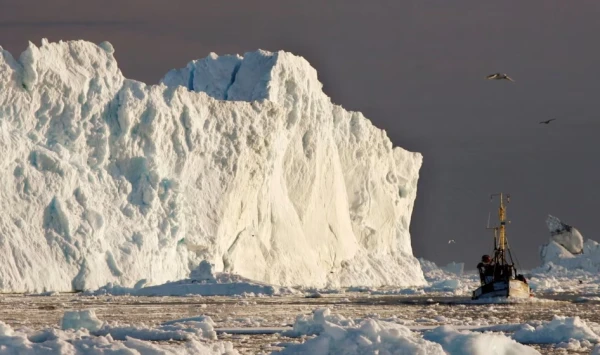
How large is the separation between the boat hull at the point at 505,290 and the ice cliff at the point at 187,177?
11.7 metres

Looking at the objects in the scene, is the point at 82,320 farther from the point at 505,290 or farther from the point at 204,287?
the point at 204,287

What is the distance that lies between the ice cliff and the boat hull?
11.7 meters

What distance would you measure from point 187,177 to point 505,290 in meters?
14.7

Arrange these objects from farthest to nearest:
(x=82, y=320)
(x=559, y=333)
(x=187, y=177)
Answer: (x=187, y=177), (x=82, y=320), (x=559, y=333)

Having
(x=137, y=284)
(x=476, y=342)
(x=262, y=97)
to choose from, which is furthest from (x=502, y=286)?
(x=476, y=342)

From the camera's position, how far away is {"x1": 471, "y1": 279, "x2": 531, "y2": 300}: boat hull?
3578 cm

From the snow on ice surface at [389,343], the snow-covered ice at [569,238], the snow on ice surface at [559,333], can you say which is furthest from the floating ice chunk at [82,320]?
the snow-covered ice at [569,238]

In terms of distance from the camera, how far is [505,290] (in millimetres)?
35906

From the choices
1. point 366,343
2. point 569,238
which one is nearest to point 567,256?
point 569,238

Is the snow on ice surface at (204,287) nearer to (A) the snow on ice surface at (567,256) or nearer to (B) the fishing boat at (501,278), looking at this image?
(B) the fishing boat at (501,278)

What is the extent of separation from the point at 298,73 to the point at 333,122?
4161mm

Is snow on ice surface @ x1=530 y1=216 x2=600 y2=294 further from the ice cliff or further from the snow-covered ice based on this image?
the ice cliff

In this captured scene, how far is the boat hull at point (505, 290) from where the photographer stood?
3578 centimetres

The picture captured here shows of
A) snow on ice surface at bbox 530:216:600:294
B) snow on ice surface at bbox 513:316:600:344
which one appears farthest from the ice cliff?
snow on ice surface at bbox 513:316:600:344
